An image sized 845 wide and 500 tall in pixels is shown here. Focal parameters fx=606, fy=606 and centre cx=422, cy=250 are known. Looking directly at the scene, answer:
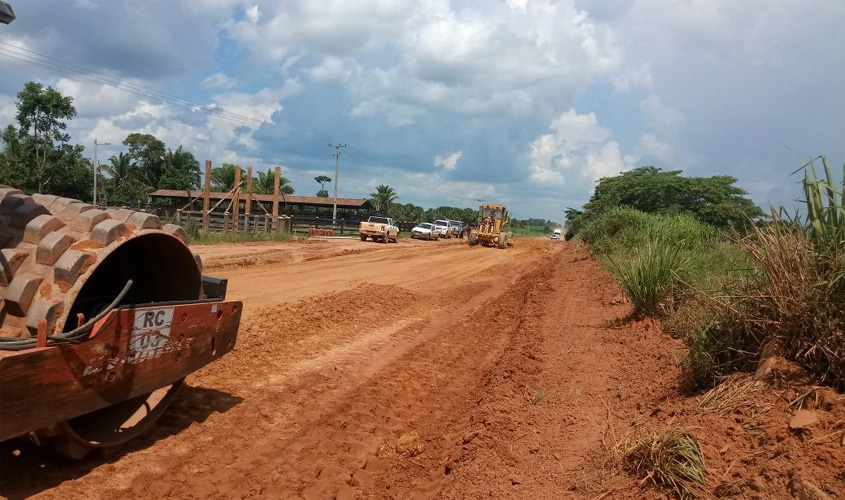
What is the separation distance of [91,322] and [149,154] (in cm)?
7753

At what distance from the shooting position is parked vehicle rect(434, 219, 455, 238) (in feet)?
182

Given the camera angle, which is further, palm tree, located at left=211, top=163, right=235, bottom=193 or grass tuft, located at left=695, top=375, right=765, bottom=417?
palm tree, located at left=211, top=163, right=235, bottom=193

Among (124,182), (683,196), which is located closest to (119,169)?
(124,182)

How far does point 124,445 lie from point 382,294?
28.5 ft


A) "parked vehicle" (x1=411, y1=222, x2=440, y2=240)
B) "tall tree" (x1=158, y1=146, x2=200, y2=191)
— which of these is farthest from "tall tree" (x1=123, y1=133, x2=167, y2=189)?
"parked vehicle" (x1=411, y1=222, x2=440, y2=240)

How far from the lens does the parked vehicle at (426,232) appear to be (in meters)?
51.3

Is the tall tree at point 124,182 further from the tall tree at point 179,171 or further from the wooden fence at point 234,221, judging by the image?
the wooden fence at point 234,221

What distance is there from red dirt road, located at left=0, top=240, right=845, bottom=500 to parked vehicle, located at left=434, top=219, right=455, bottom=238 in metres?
44.6

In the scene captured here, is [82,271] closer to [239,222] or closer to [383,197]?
[239,222]

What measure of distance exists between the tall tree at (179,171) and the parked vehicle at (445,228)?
3208 centimetres

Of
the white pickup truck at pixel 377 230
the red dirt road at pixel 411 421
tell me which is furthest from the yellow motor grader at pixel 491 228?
the red dirt road at pixel 411 421

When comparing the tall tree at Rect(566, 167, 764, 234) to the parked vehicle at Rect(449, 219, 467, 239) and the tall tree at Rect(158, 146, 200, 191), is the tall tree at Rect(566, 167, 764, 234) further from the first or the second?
the tall tree at Rect(158, 146, 200, 191)

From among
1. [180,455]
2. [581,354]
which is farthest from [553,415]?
[180,455]

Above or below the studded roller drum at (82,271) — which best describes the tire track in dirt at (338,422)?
below
